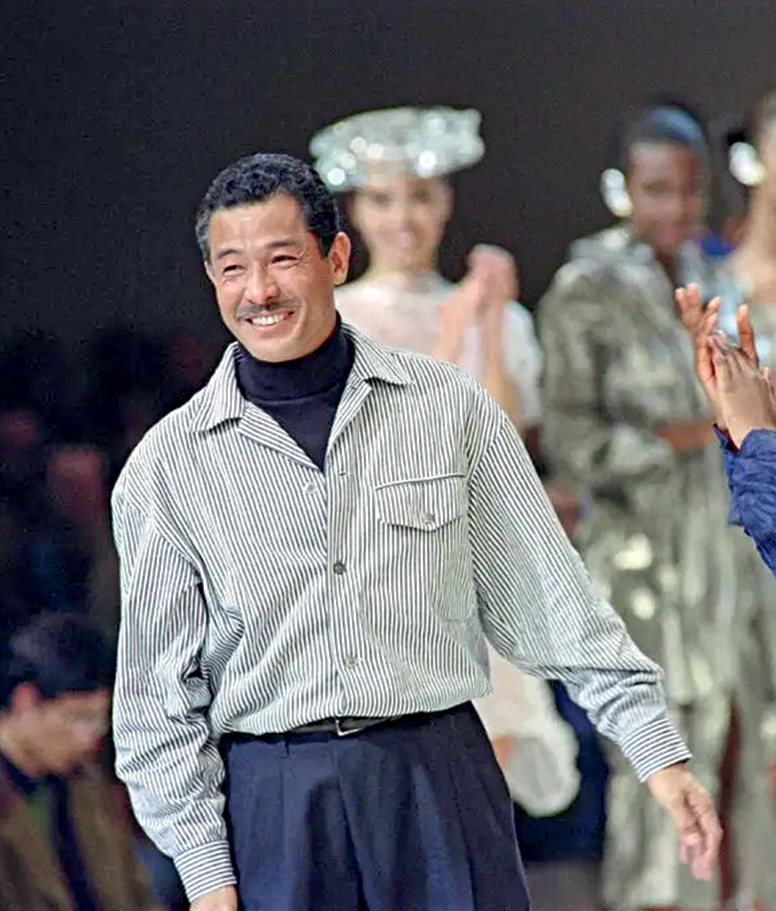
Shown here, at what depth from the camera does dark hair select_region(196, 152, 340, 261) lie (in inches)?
100

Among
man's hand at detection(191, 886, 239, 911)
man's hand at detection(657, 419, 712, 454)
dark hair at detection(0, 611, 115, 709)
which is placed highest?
man's hand at detection(657, 419, 712, 454)

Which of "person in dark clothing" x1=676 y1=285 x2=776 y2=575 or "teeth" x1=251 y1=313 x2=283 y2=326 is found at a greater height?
"teeth" x1=251 y1=313 x2=283 y2=326

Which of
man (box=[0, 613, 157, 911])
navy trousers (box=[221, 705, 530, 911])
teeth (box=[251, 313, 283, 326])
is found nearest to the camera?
A: navy trousers (box=[221, 705, 530, 911])

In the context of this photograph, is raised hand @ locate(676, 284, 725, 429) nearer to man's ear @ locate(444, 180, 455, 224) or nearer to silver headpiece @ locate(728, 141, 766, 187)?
man's ear @ locate(444, 180, 455, 224)

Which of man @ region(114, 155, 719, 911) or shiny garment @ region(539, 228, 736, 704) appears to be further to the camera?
shiny garment @ region(539, 228, 736, 704)

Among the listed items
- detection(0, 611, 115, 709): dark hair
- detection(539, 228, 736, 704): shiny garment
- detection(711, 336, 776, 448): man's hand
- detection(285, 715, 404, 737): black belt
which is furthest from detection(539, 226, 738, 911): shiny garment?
detection(285, 715, 404, 737): black belt

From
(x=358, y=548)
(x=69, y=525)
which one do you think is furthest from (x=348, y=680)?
(x=69, y=525)

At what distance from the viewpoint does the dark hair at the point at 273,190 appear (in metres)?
2.55

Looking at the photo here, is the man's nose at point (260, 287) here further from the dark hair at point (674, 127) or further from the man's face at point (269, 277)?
the dark hair at point (674, 127)

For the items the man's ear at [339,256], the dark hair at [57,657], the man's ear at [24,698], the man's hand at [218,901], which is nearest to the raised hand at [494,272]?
the dark hair at [57,657]

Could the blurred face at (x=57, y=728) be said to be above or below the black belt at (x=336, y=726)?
below

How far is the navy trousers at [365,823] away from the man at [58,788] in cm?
193

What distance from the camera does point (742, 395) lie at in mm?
2480

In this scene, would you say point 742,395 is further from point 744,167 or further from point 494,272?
point 744,167
